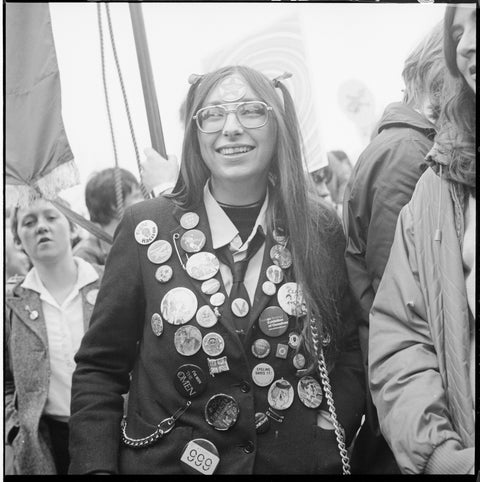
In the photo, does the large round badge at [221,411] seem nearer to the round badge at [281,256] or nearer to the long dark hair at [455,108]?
the round badge at [281,256]

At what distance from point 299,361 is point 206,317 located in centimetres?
36

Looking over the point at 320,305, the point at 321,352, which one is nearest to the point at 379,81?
the point at 320,305

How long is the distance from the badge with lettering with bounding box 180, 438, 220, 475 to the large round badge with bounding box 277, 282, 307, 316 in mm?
530

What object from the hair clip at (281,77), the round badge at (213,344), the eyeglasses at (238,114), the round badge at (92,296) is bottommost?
the round badge at (213,344)

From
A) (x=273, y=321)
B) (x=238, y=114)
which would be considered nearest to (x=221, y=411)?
(x=273, y=321)

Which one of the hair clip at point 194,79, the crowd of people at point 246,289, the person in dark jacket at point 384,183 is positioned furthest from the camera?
the hair clip at point 194,79

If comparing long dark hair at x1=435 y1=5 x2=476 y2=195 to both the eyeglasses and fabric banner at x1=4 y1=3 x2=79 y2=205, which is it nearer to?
the eyeglasses

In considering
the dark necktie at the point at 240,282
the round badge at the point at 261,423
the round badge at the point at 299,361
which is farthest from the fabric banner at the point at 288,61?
the round badge at the point at 261,423

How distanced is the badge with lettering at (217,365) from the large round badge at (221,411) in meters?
0.08

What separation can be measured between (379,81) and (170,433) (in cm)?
147

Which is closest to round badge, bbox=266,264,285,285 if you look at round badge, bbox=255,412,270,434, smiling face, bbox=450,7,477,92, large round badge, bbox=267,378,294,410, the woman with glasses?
the woman with glasses

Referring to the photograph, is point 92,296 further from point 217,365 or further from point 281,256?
point 281,256

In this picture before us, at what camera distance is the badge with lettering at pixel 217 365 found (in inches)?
95.6

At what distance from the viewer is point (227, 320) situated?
2.43 meters
